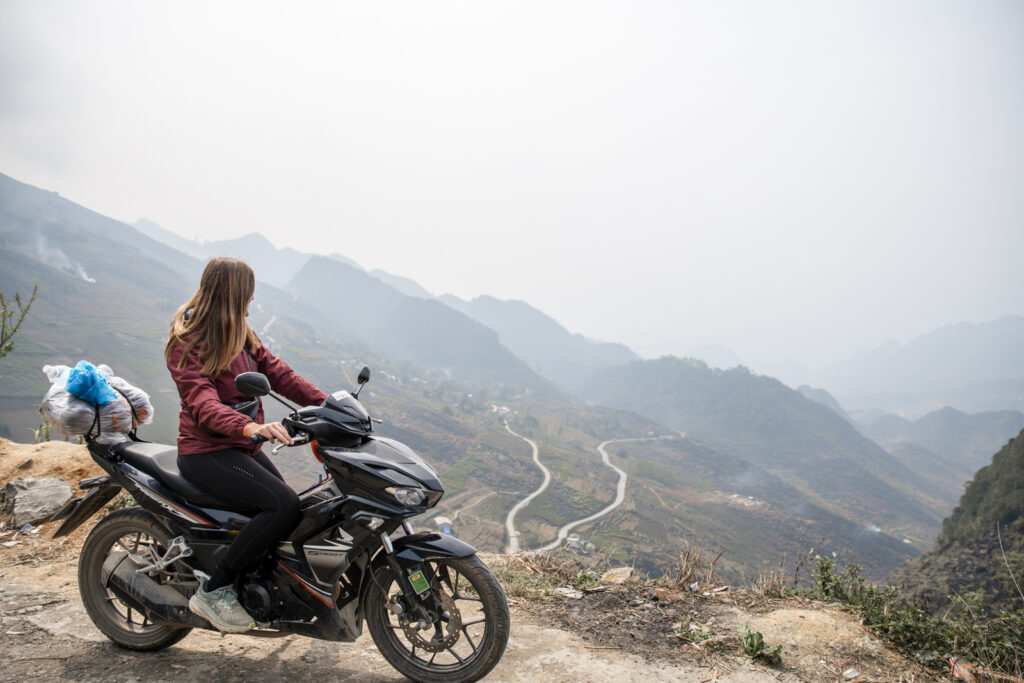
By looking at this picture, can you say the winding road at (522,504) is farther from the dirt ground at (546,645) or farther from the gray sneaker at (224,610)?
the gray sneaker at (224,610)

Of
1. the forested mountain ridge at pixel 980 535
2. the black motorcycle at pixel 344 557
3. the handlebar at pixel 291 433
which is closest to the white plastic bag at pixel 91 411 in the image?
the black motorcycle at pixel 344 557

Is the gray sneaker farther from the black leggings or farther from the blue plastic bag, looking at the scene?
the blue plastic bag

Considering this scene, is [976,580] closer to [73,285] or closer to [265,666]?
[265,666]

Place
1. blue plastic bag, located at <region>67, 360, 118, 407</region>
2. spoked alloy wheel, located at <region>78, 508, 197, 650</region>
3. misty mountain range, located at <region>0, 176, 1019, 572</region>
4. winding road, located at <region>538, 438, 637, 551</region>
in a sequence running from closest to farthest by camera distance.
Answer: blue plastic bag, located at <region>67, 360, 118, 407</region> → spoked alloy wheel, located at <region>78, 508, 197, 650</region> → winding road, located at <region>538, 438, 637, 551</region> → misty mountain range, located at <region>0, 176, 1019, 572</region>

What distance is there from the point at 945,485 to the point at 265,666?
200 metres

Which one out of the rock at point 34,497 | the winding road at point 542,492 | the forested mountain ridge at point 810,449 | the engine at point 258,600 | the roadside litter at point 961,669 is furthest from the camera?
the forested mountain ridge at point 810,449

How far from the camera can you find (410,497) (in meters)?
2.64

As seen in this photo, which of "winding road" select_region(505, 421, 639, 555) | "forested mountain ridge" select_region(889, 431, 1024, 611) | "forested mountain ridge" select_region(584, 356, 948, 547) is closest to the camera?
"forested mountain ridge" select_region(889, 431, 1024, 611)

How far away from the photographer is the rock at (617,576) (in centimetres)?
546

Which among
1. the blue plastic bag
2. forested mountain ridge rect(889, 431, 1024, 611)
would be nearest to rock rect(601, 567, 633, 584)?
the blue plastic bag

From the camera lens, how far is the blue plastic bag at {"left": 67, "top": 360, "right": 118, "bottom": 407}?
2.94m

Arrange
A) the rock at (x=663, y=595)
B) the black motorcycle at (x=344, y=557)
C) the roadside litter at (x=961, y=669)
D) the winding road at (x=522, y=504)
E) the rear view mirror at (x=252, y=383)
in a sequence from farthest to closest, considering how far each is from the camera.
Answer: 1. the winding road at (x=522, y=504)
2. the rock at (x=663, y=595)
3. the roadside litter at (x=961, y=669)
4. the black motorcycle at (x=344, y=557)
5. the rear view mirror at (x=252, y=383)

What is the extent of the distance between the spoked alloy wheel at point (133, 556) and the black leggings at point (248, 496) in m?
0.63

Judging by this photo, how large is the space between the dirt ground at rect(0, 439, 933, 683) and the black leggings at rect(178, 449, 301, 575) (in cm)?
79
